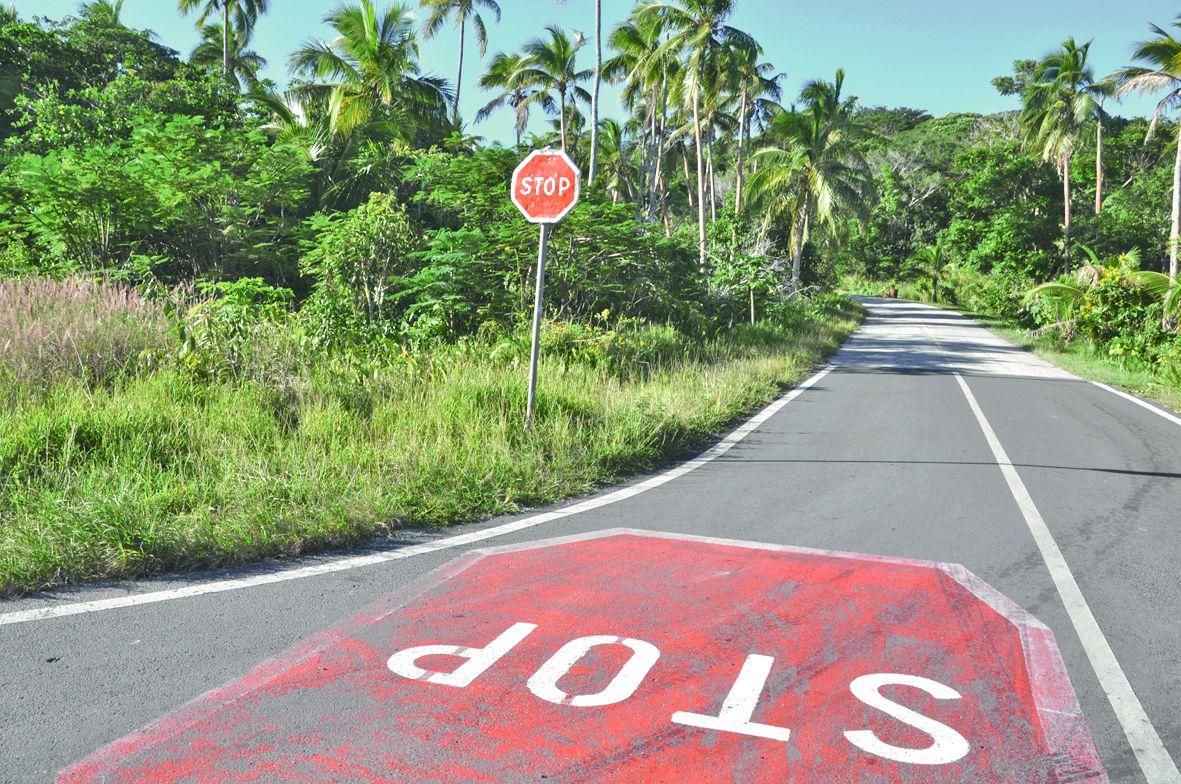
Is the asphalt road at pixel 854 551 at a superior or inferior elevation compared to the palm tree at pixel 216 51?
inferior

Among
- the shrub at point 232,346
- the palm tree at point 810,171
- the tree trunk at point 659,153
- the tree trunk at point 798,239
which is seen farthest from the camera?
the tree trunk at point 798,239

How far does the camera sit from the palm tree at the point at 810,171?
34594mm

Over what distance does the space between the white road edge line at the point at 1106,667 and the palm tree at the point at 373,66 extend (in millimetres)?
24418

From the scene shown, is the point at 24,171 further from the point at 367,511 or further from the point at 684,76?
the point at 684,76

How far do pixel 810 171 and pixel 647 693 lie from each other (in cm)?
3488

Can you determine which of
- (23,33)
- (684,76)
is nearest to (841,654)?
(684,76)

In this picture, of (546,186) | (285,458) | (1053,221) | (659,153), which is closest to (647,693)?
(285,458)

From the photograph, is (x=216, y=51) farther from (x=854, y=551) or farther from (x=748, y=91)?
(x=854, y=551)

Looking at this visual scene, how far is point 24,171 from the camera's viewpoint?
1401 centimetres

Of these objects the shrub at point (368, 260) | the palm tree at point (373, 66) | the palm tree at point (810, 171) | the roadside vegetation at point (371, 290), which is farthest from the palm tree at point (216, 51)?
the shrub at point (368, 260)

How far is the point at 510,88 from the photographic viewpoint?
3875cm

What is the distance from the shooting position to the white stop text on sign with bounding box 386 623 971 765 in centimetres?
305

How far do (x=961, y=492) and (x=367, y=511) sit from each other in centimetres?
475

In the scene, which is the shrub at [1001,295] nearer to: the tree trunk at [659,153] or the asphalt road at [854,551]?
the tree trunk at [659,153]
